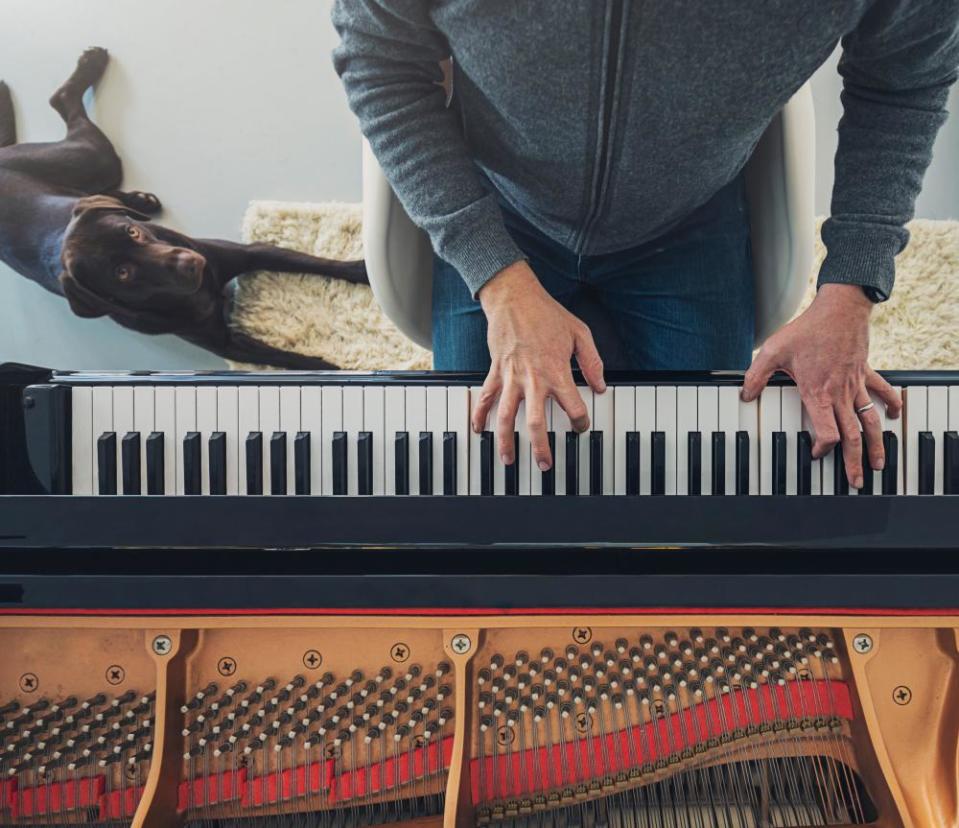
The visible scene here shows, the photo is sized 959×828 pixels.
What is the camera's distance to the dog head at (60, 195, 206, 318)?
193 centimetres

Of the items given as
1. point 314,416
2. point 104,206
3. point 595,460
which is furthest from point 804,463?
point 104,206

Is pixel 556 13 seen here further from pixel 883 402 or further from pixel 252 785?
pixel 252 785

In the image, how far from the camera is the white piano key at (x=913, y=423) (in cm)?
73

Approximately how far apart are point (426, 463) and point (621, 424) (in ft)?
0.72

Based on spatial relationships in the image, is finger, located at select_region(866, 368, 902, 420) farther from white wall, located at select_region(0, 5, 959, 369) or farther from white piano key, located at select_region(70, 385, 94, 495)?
white wall, located at select_region(0, 5, 959, 369)

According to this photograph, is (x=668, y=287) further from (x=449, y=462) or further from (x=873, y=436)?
(x=449, y=462)

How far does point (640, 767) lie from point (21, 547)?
2.17ft

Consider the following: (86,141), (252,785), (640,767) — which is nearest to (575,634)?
(640,767)

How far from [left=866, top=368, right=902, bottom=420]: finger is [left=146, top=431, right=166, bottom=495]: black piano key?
0.79 meters

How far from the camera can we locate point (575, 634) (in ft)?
2.37

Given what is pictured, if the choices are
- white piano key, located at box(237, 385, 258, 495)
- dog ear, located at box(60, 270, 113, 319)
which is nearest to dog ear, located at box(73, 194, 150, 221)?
dog ear, located at box(60, 270, 113, 319)

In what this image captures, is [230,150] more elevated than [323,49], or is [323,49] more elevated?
[323,49]

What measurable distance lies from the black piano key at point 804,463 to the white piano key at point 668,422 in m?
0.14

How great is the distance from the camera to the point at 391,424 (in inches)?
29.1
